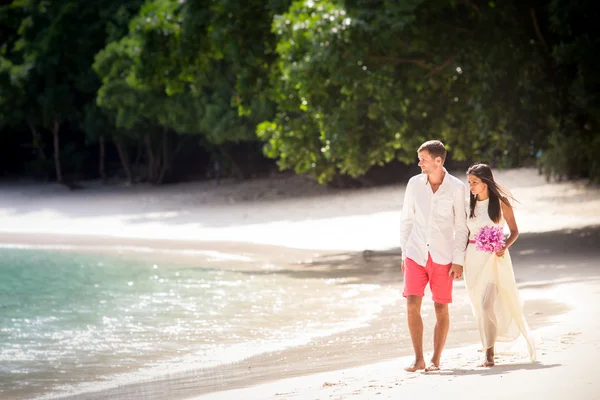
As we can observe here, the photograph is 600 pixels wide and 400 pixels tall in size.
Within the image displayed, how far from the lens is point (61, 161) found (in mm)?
42344

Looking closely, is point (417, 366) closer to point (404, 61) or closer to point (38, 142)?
point (404, 61)

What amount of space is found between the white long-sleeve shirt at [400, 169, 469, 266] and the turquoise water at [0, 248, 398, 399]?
3.28 metres

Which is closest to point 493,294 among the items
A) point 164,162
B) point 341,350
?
point 341,350

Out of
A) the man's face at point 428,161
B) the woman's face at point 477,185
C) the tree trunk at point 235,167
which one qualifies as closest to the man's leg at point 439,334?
the woman's face at point 477,185

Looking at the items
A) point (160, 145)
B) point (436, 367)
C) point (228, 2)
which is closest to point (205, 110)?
point (160, 145)

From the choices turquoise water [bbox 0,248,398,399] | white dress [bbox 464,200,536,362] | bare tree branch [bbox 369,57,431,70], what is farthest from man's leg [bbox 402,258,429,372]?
bare tree branch [bbox 369,57,431,70]

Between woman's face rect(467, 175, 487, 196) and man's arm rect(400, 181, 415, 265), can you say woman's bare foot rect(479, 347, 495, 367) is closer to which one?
man's arm rect(400, 181, 415, 265)

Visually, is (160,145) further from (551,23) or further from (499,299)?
(499,299)

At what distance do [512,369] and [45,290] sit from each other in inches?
453

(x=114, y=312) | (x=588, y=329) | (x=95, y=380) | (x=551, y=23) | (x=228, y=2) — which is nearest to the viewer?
(x=588, y=329)

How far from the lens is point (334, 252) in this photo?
20.0 meters

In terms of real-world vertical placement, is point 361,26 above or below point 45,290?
above

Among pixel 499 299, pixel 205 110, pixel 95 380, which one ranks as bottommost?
pixel 95 380

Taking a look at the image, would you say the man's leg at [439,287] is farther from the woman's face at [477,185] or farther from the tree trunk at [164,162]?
the tree trunk at [164,162]
